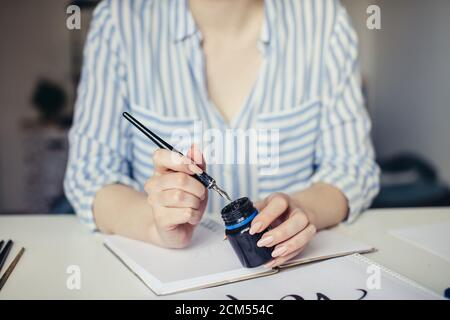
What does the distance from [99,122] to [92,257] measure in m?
0.32

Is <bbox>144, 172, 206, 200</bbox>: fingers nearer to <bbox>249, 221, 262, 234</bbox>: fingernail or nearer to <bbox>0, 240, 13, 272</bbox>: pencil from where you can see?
<bbox>249, 221, 262, 234</bbox>: fingernail

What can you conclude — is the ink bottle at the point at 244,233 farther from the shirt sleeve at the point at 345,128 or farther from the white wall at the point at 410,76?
the white wall at the point at 410,76

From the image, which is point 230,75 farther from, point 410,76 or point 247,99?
Answer: point 410,76

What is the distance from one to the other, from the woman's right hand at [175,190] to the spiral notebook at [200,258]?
5 centimetres

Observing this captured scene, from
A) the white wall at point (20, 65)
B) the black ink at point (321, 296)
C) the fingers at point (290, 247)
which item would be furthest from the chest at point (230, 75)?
the white wall at point (20, 65)

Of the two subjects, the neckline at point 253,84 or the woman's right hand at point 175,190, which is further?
the neckline at point 253,84

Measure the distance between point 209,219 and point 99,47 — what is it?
41cm

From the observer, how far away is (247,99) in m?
1.01

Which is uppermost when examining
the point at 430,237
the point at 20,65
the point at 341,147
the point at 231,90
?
the point at 20,65

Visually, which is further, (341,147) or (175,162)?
(341,147)

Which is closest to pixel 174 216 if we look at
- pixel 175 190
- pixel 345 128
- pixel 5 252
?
pixel 175 190

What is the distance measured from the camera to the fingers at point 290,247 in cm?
62

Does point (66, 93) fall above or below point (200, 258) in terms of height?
above

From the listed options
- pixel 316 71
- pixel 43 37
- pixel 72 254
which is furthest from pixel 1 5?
pixel 72 254
